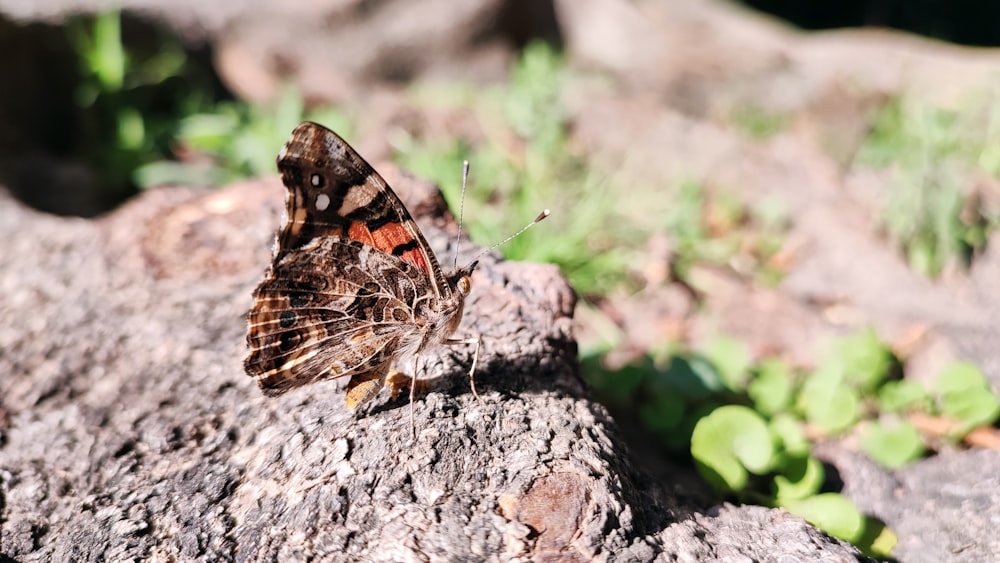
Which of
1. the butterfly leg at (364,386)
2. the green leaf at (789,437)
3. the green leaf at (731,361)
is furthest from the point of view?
the green leaf at (731,361)

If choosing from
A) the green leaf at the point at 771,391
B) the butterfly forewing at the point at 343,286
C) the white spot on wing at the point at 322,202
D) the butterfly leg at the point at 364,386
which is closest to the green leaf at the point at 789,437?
the green leaf at the point at 771,391

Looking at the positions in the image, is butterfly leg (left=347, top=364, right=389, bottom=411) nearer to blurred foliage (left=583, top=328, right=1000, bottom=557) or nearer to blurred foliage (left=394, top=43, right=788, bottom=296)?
blurred foliage (left=583, top=328, right=1000, bottom=557)

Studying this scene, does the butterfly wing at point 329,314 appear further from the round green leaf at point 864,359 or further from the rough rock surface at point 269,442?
the round green leaf at point 864,359

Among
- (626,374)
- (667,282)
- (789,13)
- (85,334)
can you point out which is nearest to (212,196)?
(85,334)

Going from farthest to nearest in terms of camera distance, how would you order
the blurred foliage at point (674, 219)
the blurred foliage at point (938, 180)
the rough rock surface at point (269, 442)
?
the blurred foliage at point (938, 180) → the blurred foliage at point (674, 219) → the rough rock surface at point (269, 442)

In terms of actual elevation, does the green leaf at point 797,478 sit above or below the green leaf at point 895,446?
above

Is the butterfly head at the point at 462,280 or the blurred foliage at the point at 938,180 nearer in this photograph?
the butterfly head at the point at 462,280

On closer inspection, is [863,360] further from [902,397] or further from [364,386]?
[364,386]
